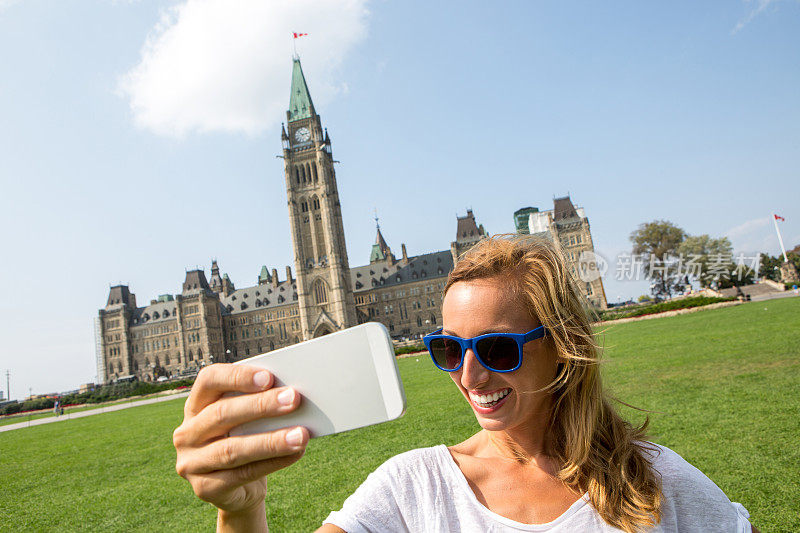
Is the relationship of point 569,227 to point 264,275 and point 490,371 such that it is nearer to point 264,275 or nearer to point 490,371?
point 264,275

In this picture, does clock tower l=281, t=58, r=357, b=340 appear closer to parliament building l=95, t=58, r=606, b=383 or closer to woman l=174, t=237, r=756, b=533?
parliament building l=95, t=58, r=606, b=383

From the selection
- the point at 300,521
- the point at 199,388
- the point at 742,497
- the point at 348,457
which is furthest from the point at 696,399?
the point at 199,388

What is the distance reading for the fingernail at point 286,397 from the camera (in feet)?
3.31

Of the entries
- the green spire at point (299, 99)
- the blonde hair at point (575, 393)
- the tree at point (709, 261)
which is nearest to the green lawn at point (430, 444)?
the blonde hair at point (575, 393)

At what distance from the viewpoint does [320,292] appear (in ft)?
219

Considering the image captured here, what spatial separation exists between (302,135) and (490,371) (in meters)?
72.4

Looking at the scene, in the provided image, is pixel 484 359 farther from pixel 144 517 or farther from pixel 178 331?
pixel 178 331

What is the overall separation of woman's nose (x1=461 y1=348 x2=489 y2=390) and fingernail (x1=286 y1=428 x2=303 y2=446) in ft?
2.30

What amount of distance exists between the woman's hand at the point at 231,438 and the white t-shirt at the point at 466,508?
56 cm

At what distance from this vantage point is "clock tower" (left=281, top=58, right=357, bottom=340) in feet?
215

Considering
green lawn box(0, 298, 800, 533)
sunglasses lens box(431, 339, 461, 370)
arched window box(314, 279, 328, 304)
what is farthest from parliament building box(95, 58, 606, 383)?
sunglasses lens box(431, 339, 461, 370)

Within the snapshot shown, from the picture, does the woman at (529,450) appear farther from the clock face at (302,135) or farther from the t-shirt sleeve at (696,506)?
the clock face at (302,135)

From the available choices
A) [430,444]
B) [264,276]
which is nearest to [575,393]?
[430,444]

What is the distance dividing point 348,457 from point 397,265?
2849 inches
